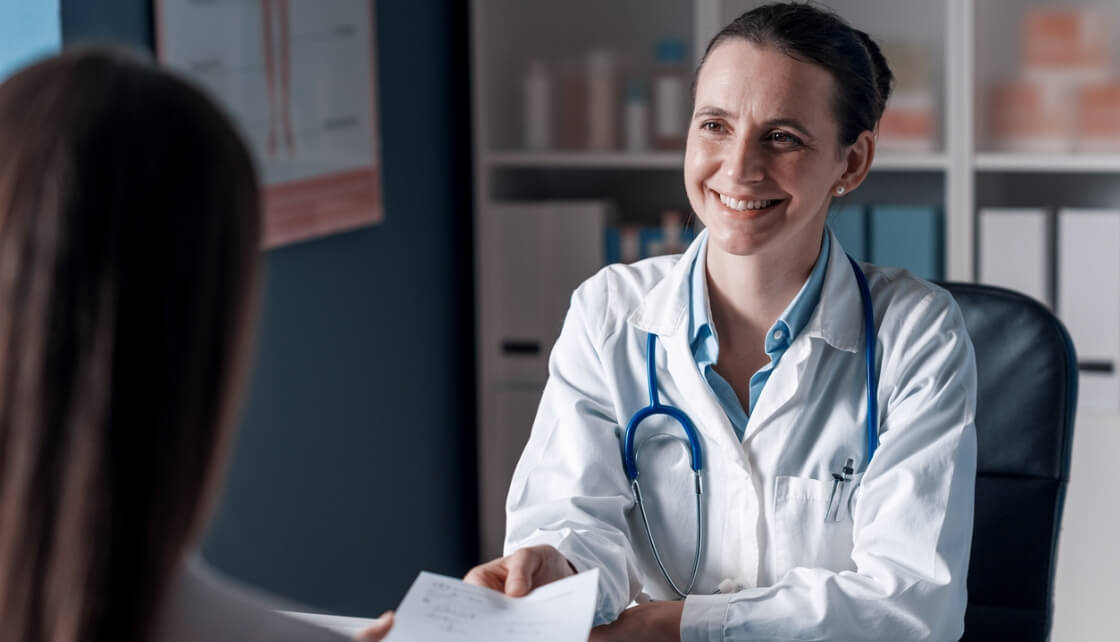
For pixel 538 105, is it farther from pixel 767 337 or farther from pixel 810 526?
pixel 810 526

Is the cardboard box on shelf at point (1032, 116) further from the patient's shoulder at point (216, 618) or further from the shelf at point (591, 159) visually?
the patient's shoulder at point (216, 618)

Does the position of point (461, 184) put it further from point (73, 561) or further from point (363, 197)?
point (73, 561)

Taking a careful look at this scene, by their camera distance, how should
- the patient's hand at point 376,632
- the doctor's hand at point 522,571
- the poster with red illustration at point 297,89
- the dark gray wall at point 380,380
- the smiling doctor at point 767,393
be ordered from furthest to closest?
the dark gray wall at point 380,380, the poster with red illustration at point 297,89, the smiling doctor at point 767,393, the doctor's hand at point 522,571, the patient's hand at point 376,632

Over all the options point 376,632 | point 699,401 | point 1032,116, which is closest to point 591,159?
point 1032,116

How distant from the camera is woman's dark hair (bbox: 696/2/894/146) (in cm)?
147

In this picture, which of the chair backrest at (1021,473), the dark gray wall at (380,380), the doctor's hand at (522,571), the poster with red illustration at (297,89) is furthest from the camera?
the dark gray wall at (380,380)

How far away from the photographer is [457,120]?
312 cm

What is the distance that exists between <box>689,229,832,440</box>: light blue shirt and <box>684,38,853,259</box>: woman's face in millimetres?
53

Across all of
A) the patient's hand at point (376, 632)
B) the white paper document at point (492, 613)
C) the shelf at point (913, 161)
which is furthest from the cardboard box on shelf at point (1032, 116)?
the patient's hand at point (376, 632)

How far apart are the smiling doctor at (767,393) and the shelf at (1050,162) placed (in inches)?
51.6

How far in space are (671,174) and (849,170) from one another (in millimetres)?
1737

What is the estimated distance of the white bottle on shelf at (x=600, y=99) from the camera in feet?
10.0

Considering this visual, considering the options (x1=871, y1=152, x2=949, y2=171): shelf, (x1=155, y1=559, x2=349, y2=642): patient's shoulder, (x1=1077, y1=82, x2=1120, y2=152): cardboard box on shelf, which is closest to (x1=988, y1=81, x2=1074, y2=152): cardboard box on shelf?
(x1=1077, y1=82, x2=1120, y2=152): cardboard box on shelf

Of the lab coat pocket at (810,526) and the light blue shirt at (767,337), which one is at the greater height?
the light blue shirt at (767,337)
